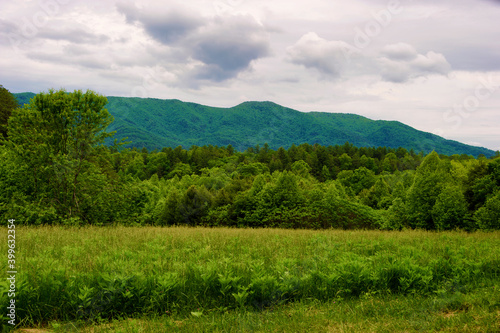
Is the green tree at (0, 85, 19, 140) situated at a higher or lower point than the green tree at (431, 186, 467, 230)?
higher

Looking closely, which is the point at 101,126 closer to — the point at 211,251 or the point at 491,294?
the point at 211,251

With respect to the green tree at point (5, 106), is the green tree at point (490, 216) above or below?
below

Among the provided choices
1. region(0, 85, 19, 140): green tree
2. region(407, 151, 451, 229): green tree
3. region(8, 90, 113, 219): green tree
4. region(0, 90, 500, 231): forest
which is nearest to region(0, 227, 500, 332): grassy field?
region(8, 90, 113, 219): green tree

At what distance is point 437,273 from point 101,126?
21139 millimetres

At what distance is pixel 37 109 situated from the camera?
2009 cm

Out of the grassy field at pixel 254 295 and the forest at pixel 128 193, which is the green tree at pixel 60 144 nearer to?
the forest at pixel 128 193

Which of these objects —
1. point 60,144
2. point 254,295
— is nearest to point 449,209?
point 254,295

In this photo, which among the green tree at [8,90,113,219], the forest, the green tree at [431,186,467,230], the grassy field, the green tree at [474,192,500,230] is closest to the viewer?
the grassy field

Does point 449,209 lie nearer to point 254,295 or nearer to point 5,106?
point 254,295

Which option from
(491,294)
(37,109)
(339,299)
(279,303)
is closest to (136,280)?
(279,303)

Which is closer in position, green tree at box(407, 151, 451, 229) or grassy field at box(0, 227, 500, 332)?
grassy field at box(0, 227, 500, 332)

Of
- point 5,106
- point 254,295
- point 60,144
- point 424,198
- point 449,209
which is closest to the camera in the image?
point 254,295

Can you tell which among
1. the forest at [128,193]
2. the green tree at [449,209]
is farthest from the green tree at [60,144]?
the green tree at [449,209]

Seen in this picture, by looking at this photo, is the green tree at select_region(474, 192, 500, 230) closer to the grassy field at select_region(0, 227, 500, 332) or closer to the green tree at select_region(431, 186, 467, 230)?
the green tree at select_region(431, 186, 467, 230)
